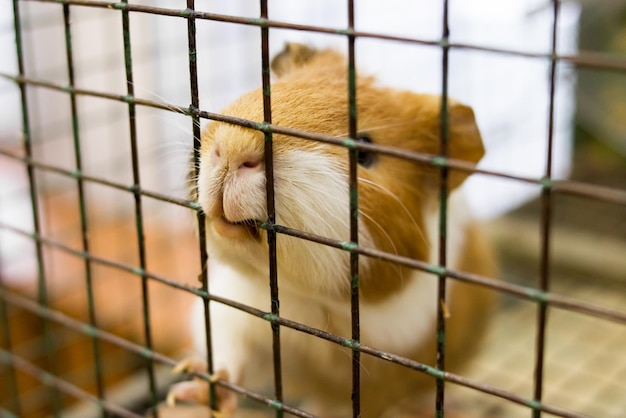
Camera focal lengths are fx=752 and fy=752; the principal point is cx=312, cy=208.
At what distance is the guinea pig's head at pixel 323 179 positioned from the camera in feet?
3.24

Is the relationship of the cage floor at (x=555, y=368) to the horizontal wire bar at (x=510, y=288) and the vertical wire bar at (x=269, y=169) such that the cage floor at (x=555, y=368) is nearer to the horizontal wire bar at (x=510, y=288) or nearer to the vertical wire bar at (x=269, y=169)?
the vertical wire bar at (x=269, y=169)

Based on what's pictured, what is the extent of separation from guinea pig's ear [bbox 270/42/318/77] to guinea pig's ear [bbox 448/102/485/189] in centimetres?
34

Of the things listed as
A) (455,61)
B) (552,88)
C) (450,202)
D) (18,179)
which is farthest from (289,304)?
(18,179)

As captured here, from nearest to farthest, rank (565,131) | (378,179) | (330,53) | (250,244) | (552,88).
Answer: (552,88) < (250,244) < (378,179) < (330,53) < (565,131)

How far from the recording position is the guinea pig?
100cm

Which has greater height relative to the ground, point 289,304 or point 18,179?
point 289,304

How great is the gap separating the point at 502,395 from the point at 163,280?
0.55 m

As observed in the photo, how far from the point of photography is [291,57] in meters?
1.44

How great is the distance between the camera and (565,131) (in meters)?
3.20

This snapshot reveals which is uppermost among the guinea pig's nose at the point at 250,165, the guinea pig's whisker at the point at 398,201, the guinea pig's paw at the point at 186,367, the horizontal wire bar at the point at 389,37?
the horizontal wire bar at the point at 389,37

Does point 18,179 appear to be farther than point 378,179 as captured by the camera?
Yes

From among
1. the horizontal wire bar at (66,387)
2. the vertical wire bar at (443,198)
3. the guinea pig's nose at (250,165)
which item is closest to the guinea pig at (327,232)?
the guinea pig's nose at (250,165)

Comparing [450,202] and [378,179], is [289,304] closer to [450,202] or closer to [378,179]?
[378,179]

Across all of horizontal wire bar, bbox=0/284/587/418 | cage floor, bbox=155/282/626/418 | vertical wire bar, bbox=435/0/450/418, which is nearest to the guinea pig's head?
horizontal wire bar, bbox=0/284/587/418
